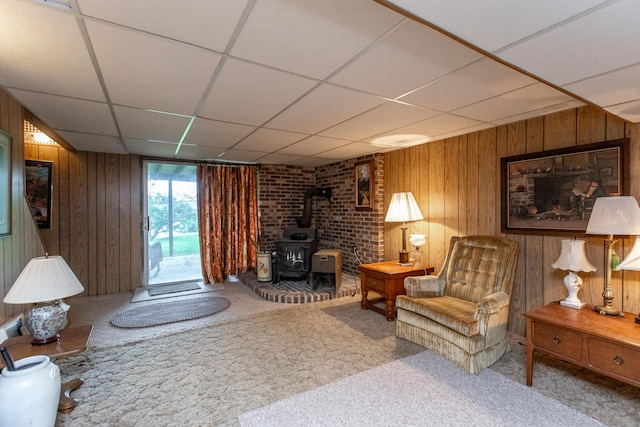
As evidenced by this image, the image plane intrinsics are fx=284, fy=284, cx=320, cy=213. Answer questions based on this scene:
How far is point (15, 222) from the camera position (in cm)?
230

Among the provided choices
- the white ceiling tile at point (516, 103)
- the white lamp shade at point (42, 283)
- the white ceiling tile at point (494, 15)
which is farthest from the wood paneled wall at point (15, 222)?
the white ceiling tile at point (516, 103)

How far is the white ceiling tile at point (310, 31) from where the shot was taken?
1.27 metres

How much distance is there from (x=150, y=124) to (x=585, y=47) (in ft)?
→ 11.2

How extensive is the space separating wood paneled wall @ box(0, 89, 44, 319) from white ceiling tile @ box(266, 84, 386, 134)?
2.06m

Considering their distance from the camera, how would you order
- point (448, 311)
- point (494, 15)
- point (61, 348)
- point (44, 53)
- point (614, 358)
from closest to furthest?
point (494, 15) < point (44, 53) < point (614, 358) < point (61, 348) < point (448, 311)

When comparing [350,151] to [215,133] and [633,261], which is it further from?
[633,261]

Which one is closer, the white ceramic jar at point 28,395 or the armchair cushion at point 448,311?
the white ceramic jar at point 28,395

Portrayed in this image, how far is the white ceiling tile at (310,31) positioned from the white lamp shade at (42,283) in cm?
184

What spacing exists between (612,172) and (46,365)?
13.6 feet

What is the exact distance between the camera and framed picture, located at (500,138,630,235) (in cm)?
229

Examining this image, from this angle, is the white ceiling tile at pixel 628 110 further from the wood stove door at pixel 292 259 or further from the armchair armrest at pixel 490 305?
the wood stove door at pixel 292 259

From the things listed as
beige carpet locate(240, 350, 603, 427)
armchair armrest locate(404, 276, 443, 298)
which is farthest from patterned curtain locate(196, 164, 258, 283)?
beige carpet locate(240, 350, 603, 427)

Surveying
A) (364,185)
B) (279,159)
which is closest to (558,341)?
(364,185)

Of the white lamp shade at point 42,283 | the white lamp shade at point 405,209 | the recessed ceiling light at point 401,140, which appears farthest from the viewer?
the white lamp shade at point 405,209
